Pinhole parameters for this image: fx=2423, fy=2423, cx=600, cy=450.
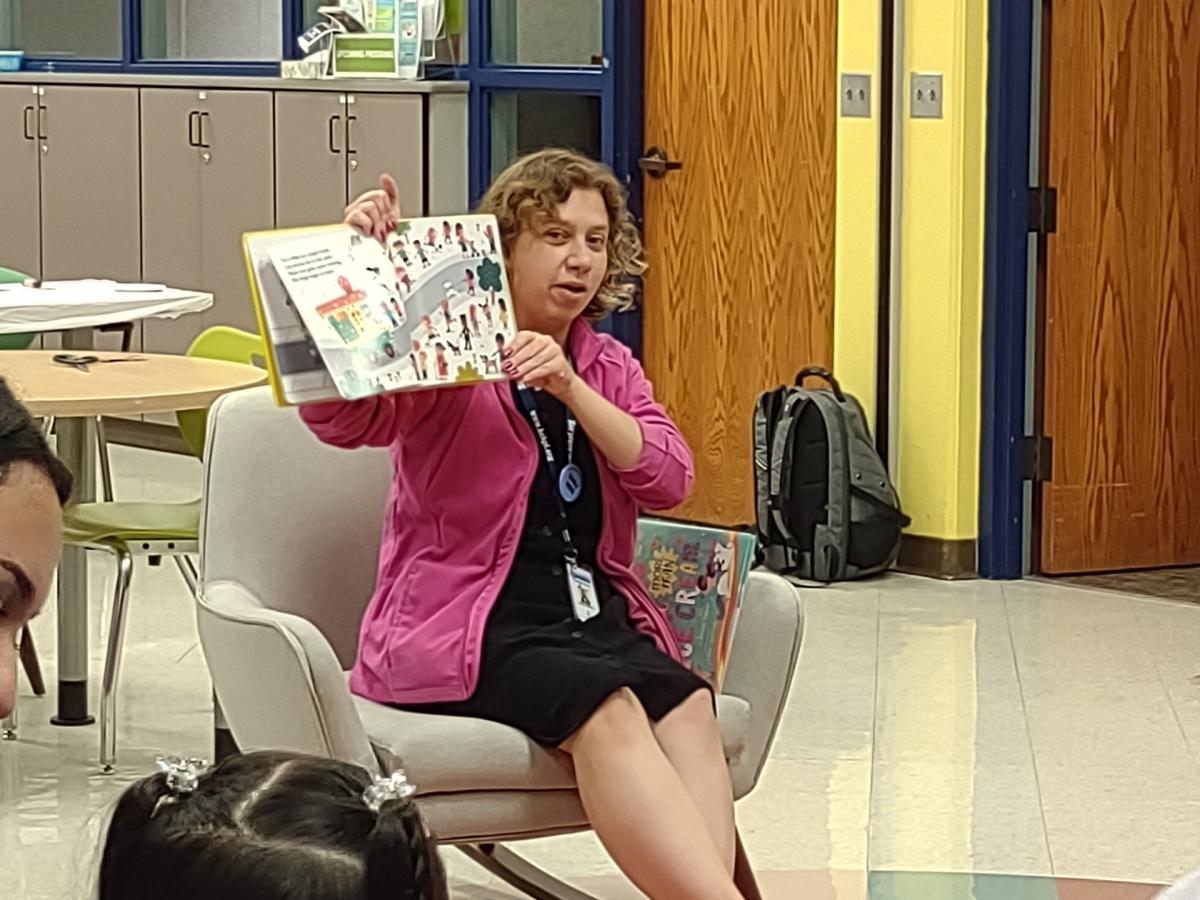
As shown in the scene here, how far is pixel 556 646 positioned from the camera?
10.3 ft

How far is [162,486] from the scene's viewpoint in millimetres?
7219

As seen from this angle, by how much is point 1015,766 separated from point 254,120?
398cm

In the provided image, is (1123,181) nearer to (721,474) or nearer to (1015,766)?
(721,474)

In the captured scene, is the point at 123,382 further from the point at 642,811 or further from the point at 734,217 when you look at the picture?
the point at 734,217

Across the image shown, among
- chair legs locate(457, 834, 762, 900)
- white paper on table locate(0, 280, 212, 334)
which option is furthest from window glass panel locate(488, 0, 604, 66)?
chair legs locate(457, 834, 762, 900)

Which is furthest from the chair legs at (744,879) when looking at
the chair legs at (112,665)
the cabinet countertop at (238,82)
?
the cabinet countertop at (238,82)

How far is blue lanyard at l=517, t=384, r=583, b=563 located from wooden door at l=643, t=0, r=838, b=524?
311 cm

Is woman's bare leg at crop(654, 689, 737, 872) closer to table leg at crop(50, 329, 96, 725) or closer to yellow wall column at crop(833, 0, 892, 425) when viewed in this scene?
table leg at crop(50, 329, 96, 725)

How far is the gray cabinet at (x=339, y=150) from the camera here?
711 cm

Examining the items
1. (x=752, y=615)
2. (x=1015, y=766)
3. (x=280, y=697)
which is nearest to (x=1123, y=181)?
(x=1015, y=766)

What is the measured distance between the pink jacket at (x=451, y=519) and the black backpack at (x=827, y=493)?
279 cm

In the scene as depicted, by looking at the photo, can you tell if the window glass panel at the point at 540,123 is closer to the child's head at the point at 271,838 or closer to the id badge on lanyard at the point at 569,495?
the id badge on lanyard at the point at 569,495

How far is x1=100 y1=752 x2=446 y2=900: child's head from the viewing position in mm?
1281

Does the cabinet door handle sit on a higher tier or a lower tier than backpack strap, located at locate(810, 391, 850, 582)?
higher
